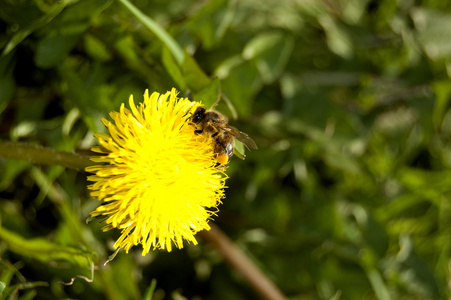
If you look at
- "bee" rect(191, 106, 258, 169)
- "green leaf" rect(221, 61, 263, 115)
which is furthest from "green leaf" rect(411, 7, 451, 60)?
"bee" rect(191, 106, 258, 169)

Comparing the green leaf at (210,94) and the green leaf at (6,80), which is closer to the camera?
the green leaf at (210,94)

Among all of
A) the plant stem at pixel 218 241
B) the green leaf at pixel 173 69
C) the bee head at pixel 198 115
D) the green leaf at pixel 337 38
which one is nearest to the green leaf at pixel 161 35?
the green leaf at pixel 173 69

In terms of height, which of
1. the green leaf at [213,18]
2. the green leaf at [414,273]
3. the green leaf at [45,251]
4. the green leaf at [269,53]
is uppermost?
the green leaf at [213,18]

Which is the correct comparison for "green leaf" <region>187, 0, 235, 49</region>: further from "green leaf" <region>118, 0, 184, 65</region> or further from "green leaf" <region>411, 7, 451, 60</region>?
"green leaf" <region>411, 7, 451, 60</region>

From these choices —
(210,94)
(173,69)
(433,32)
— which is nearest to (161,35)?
(173,69)

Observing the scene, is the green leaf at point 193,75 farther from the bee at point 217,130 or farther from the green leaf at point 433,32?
the green leaf at point 433,32

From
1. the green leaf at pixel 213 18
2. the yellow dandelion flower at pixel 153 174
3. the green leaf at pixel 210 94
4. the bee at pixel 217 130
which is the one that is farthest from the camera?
the green leaf at pixel 213 18
